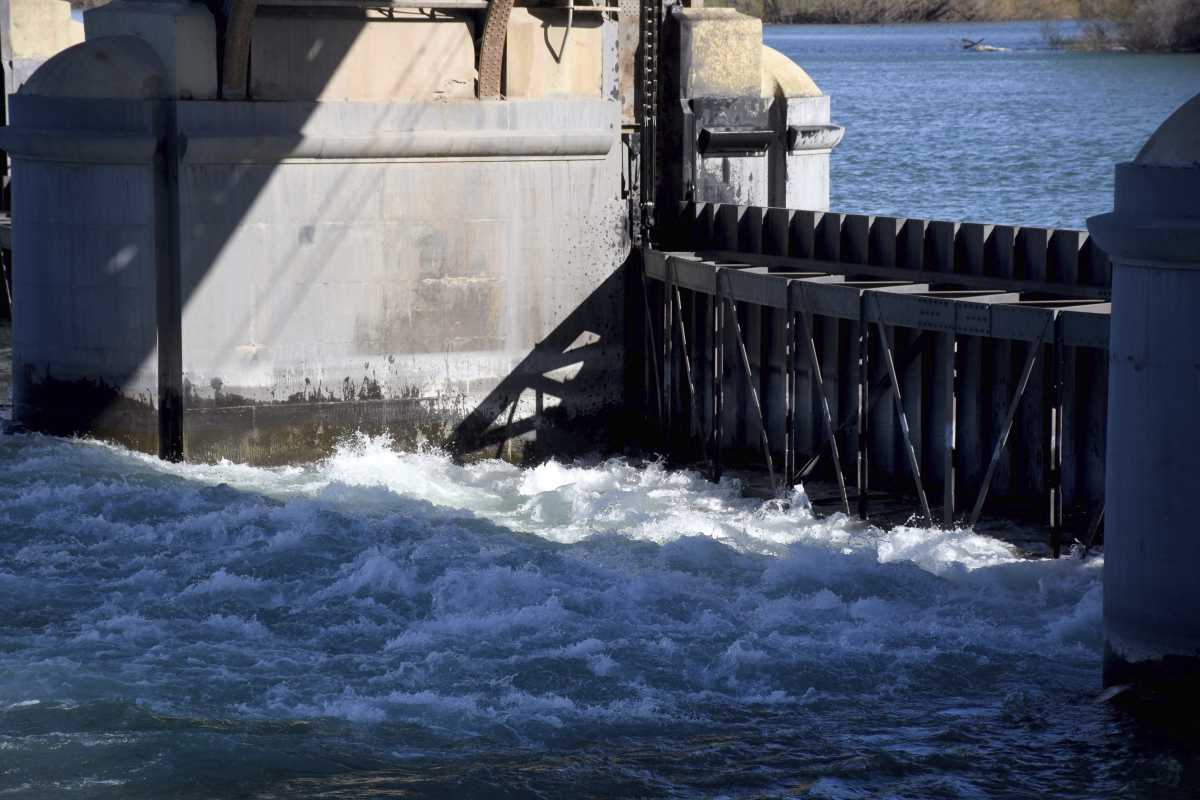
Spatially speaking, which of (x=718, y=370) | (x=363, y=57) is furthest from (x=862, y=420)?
(x=363, y=57)

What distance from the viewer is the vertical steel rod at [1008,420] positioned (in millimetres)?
21750

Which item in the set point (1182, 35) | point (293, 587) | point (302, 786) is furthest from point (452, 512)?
point (1182, 35)

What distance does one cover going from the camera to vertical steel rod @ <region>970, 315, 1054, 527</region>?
21750 mm

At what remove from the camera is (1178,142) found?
50.2 ft

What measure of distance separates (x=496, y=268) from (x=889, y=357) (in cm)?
697

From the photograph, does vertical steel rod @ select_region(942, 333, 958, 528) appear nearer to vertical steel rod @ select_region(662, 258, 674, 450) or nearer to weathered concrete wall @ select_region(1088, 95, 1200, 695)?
vertical steel rod @ select_region(662, 258, 674, 450)

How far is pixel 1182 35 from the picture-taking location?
103188 millimetres

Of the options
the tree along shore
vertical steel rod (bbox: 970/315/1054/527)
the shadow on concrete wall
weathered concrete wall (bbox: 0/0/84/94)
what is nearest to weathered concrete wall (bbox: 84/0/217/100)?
the shadow on concrete wall

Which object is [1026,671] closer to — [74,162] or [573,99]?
[573,99]

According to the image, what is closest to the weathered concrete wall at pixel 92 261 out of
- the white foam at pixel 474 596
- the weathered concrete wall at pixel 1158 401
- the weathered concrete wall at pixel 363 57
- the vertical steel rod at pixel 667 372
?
the white foam at pixel 474 596

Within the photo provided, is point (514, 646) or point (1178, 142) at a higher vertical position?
point (1178, 142)

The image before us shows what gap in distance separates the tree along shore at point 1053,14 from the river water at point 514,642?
8211 centimetres

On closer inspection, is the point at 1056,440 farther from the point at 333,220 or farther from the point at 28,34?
the point at 28,34

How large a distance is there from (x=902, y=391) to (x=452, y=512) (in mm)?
5968
